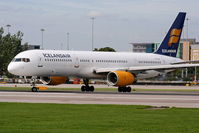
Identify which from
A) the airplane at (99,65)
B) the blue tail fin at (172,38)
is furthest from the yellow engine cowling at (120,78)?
the blue tail fin at (172,38)

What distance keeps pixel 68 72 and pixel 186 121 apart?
1403 inches

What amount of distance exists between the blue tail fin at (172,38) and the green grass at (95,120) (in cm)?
3824

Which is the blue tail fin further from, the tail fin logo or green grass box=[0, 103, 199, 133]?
green grass box=[0, 103, 199, 133]

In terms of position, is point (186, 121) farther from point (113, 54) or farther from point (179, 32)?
point (179, 32)

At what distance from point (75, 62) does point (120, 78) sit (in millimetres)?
5120

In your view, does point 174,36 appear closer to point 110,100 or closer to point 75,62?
point 75,62

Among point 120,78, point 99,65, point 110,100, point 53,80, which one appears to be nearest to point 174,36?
point 99,65

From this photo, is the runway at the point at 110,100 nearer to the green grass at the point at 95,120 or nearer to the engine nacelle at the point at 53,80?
the green grass at the point at 95,120

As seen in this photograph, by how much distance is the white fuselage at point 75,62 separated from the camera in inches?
2224

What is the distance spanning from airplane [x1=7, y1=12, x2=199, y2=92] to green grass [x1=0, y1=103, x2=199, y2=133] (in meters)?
25.9

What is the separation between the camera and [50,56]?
57.7 metres

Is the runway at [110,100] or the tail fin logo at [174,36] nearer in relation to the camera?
the runway at [110,100]

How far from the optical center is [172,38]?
68.8m

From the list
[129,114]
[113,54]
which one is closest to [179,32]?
[113,54]
